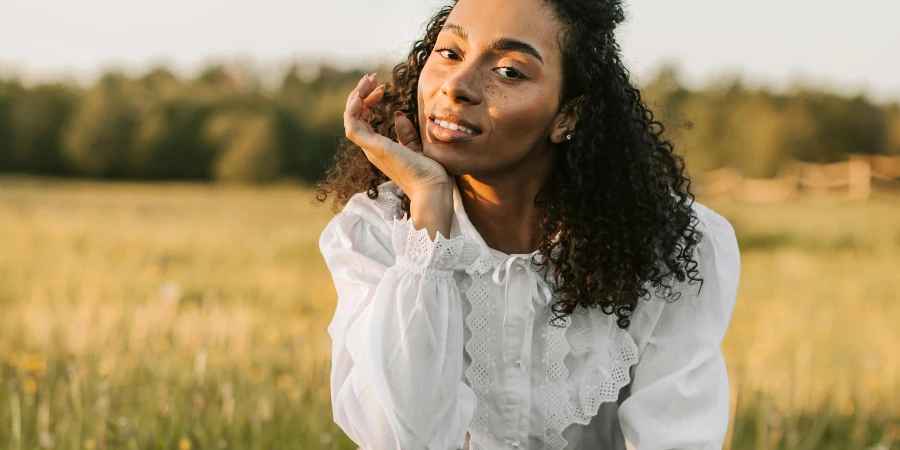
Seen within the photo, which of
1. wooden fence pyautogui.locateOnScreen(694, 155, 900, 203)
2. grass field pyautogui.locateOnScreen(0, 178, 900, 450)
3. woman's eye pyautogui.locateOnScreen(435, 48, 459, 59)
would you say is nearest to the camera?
woman's eye pyautogui.locateOnScreen(435, 48, 459, 59)

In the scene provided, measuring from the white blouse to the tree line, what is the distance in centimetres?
3818

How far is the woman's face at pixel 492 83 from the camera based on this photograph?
2.23 m

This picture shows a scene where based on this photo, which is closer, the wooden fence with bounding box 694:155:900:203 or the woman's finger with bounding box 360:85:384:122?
the woman's finger with bounding box 360:85:384:122

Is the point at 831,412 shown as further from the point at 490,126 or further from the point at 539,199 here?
the point at 490,126

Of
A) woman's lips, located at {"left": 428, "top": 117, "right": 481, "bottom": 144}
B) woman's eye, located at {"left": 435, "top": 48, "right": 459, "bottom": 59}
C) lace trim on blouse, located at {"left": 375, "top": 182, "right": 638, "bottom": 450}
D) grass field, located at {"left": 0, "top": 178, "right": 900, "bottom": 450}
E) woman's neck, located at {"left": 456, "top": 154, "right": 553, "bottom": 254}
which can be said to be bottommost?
grass field, located at {"left": 0, "top": 178, "right": 900, "bottom": 450}

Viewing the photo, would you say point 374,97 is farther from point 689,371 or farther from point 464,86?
point 689,371

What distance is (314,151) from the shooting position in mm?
43000

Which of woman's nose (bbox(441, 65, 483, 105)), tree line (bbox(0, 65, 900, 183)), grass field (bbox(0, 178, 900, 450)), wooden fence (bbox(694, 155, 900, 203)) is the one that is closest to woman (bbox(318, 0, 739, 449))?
woman's nose (bbox(441, 65, 483, 105))

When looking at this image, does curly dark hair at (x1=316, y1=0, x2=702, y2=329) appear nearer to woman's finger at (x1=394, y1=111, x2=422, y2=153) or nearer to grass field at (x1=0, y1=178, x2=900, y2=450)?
woman's finger at (x1=394, y1=111, x2=422, y2=153)

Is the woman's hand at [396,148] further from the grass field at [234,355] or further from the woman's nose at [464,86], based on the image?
the grass field at [234,355]

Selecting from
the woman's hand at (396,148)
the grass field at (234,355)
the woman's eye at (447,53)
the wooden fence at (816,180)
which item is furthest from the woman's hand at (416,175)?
the wooden fence at (816,180)

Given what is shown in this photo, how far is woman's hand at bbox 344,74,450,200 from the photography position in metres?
2.29

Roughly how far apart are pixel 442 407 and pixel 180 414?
A: 5.72 feet

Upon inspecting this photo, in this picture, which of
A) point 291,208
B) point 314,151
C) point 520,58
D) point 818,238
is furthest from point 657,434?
point 314,151
